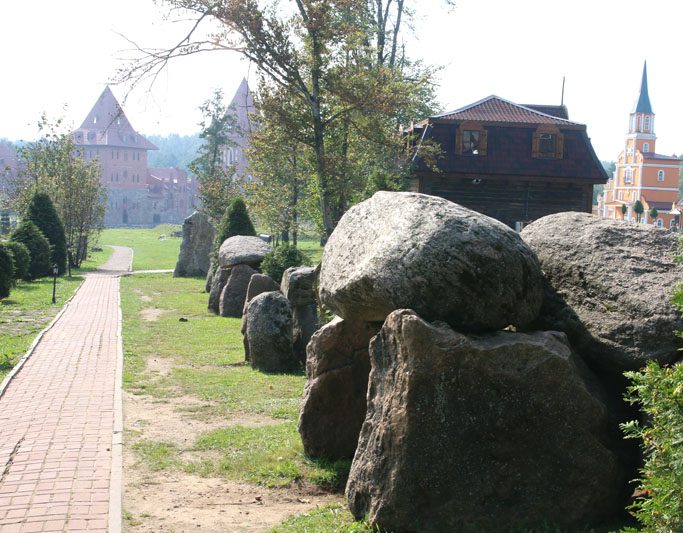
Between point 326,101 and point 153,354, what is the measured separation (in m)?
12.6

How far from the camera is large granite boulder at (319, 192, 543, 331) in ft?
21.6

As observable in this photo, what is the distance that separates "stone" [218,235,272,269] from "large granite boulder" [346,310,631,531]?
15.6 metres

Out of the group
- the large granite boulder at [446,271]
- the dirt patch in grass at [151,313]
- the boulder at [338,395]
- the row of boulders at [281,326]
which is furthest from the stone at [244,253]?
the large granite boulder at [446,271]

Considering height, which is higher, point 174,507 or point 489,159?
point 489,159

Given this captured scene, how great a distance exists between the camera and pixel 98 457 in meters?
8.40

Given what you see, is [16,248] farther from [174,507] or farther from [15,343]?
[174,507]

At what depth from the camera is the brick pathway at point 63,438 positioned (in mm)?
6883

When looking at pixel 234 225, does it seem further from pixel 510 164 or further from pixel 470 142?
pixel 510 164

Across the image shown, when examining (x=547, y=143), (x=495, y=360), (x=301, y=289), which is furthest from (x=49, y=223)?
(x=495, y=360)

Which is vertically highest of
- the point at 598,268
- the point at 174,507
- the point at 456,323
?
the point at 598,268

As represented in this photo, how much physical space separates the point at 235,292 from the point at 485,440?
1544cm

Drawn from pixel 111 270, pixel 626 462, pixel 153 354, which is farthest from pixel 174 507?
pixel 111 270

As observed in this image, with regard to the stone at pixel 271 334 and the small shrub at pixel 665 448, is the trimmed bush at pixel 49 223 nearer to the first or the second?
the stone at pixel 271 334

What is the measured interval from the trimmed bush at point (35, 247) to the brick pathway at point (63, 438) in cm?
1520
